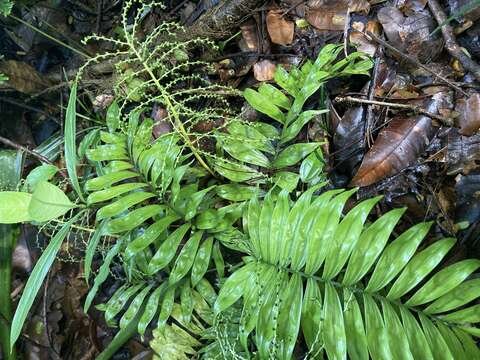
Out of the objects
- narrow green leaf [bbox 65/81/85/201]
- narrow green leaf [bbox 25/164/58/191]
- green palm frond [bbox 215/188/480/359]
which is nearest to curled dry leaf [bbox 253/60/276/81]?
green palm frond [bbox 215/188/480/359]

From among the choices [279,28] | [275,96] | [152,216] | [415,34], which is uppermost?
[279,28]

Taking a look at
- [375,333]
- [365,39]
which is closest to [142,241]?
[375,333]

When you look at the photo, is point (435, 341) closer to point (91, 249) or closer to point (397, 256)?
point (397, 256)

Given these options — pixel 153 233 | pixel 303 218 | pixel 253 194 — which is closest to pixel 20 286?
pixel 153 233

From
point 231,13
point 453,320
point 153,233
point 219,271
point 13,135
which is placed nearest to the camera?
point 453,320

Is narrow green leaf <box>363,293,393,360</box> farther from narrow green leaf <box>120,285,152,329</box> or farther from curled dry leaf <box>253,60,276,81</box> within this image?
curled dry leaf <box>253,60,276,81</box>

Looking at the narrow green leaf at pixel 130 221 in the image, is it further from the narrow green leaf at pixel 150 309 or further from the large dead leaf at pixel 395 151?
the large dead leaf at pixel 395 151

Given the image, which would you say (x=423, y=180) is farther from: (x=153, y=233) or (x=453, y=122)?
(x=153, y=233)
